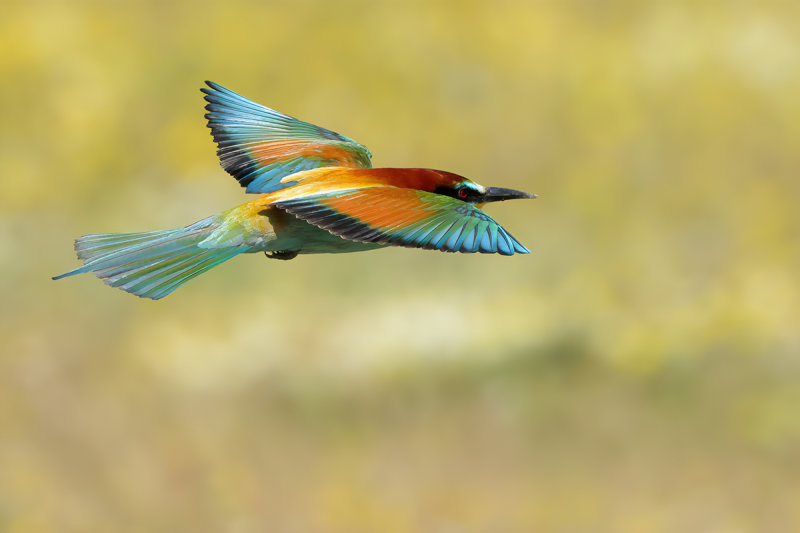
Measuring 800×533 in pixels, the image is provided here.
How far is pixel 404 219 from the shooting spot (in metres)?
1.11

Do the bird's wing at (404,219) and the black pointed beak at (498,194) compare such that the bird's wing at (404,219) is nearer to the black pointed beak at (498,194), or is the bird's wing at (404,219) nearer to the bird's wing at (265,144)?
the black pointed beak at (498,194)

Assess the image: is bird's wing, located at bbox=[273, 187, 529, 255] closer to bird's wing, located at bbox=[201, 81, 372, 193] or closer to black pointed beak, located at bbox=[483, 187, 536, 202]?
black pointed beak, located at bbox=[483, 187, 536, 202]

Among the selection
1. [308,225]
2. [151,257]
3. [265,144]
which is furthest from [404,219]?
[265,144]

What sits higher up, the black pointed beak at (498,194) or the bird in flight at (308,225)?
the black pointed beak at (498,194)

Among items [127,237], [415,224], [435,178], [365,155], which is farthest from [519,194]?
[127,237]

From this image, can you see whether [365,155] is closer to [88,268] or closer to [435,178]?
[435,178]

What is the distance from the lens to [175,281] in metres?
1.14

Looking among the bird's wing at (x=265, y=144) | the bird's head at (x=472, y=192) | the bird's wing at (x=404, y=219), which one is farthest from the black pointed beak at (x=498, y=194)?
the bird's wing at (x=265, y=144)

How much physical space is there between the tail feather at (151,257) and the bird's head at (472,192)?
0.88 ft

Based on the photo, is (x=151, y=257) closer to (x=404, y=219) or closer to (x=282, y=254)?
(x=282, y=254)

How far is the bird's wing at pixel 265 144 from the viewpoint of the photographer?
1.44 metres

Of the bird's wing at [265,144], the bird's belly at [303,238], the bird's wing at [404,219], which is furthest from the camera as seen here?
the bird's wing at [265,144]

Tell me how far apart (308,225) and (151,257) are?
190 mm

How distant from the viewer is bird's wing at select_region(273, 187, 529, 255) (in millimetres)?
1050
